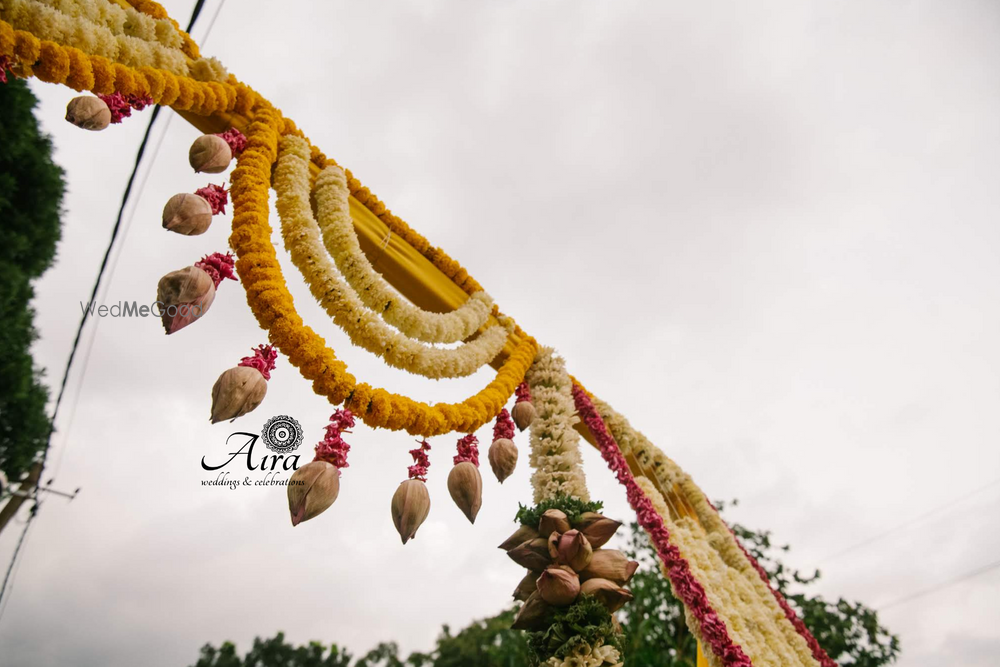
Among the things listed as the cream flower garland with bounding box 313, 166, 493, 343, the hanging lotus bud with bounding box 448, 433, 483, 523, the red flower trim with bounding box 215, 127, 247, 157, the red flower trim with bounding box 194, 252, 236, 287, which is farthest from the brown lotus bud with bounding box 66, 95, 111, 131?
the hanging lotus bud with bounding box 448, 433, 483, 523

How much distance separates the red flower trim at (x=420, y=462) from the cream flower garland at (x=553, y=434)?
468mm

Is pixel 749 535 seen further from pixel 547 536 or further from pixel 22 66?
pixel 22 66

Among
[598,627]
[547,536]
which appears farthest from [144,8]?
[598,627]

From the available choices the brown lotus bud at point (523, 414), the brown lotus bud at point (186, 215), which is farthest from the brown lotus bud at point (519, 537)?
the brown lotus bud at point (186, 215)

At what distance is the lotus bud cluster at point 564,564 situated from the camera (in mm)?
1232

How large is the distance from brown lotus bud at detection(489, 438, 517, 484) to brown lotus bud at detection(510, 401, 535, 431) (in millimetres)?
168

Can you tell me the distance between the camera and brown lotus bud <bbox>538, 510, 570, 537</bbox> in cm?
135

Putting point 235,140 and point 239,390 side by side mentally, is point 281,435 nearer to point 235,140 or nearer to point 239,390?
point 239,390

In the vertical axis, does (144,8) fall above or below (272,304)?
above

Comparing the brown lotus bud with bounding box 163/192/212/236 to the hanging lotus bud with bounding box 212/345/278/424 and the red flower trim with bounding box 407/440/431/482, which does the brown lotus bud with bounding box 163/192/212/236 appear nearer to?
the hanging lotus bud with bounding box 212/345/278/424

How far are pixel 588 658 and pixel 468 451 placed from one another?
2.00 feet

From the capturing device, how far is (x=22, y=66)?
1067mm

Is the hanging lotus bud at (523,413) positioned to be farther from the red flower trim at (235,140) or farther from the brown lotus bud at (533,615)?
the red flower trim at (235,140)

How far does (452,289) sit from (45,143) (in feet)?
21.2
